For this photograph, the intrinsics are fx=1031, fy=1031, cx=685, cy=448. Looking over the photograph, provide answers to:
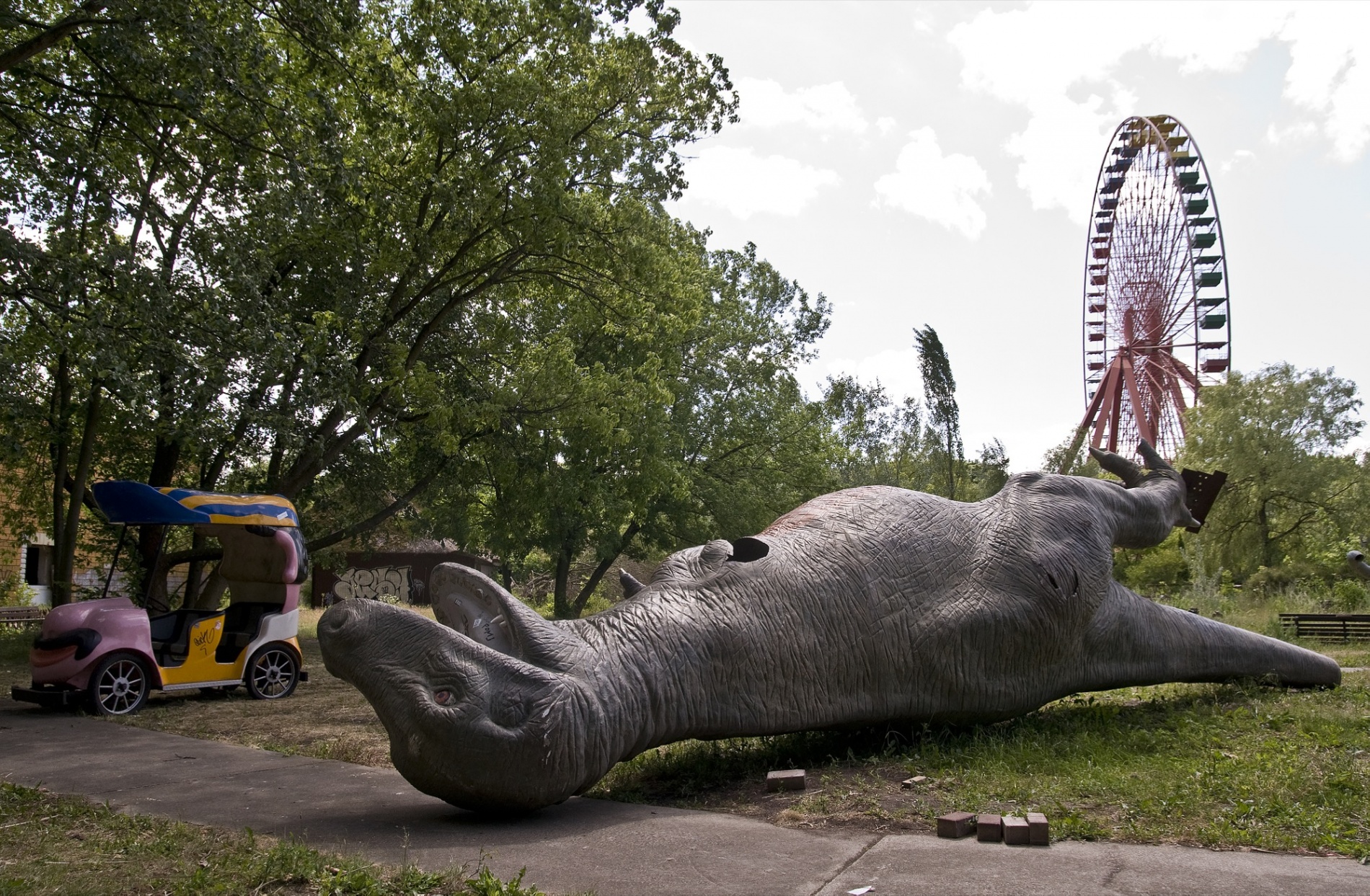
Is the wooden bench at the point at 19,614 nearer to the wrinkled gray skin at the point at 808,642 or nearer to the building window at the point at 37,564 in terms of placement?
the building window at the point at 37,564

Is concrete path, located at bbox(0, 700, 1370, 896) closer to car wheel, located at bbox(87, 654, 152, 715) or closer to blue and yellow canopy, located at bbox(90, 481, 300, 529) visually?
car wheel, located at bbox(87, 654, 152, 715)

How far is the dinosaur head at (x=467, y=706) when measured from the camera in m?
4.77

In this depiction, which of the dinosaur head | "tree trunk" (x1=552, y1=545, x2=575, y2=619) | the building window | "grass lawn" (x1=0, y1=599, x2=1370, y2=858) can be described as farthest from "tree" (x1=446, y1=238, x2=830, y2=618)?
the building window

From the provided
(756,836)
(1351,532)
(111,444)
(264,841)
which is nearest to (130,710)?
(264,841)

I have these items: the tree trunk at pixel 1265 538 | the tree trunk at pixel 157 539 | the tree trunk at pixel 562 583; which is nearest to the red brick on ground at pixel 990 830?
the tree trunk at pixel 157 539

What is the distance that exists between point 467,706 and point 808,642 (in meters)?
2.36

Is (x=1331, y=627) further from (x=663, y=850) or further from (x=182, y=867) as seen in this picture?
(x=182, y=867)

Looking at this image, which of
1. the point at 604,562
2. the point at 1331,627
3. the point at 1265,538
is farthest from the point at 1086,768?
the point at 1265,538

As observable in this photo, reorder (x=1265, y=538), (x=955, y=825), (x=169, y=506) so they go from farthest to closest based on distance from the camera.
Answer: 1. (x=1265, y=538)
2. (x=169, y=506)
3. (x=955, y=825)

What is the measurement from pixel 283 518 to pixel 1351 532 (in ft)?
87.2

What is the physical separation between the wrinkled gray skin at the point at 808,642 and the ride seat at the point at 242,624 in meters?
7.33

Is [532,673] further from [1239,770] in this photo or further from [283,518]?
[283,518]

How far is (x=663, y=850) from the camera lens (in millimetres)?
4543

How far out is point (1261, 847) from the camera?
439cm
